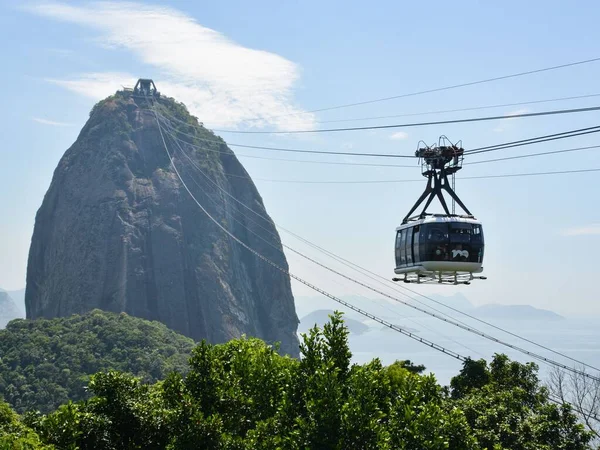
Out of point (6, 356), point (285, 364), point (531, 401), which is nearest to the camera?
point (285, 364)

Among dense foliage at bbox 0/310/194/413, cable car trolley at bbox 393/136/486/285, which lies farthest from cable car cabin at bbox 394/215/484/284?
dense foliage at bbox 0/310/194/413

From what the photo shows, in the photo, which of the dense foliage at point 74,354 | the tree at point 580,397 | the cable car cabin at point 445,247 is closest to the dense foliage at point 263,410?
the cable car cabin at point 445,247

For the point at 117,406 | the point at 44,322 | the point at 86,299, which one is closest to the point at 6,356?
the point at 44,322

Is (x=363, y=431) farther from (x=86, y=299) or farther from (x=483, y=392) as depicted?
(x=86, y=299)

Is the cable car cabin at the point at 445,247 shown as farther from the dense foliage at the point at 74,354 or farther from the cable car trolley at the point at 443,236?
the dense foliage at the point at 74,354

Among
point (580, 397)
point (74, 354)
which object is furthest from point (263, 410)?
point (74, 354)

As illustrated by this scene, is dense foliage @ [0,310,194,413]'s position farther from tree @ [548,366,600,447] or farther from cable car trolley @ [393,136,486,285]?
cable car trolley @ [393,136,486,285]
